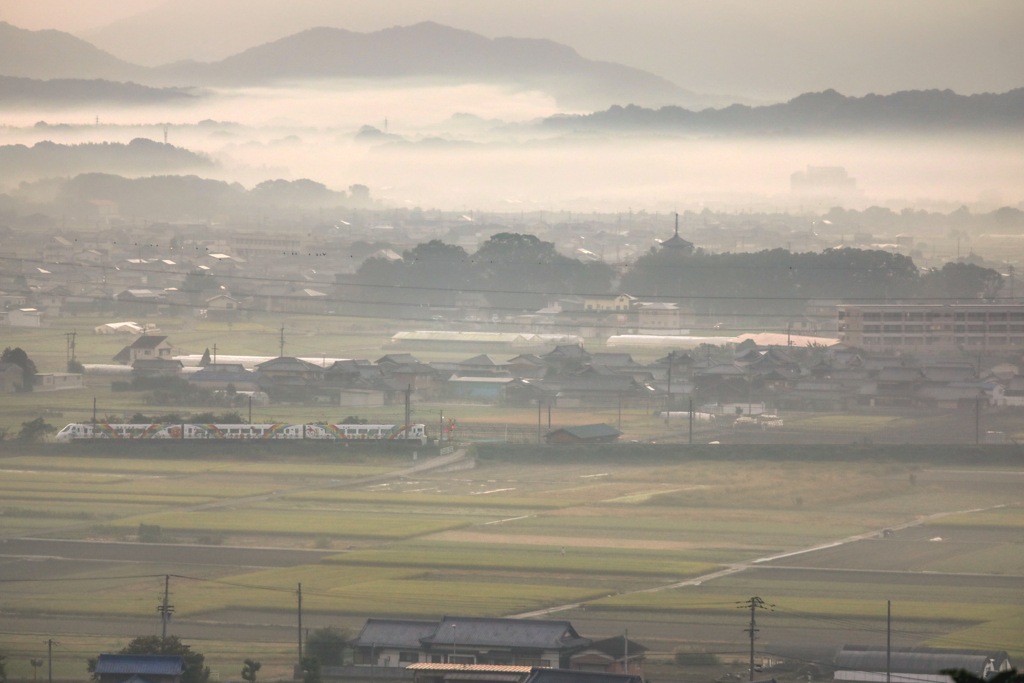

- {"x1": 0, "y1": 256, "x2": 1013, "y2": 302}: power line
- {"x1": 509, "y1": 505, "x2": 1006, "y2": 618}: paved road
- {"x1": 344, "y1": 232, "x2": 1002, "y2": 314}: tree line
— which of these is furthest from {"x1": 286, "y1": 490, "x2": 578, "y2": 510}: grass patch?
{"x1": 0, "y1": 256, "x2": 1013, "y2": 302}: power line

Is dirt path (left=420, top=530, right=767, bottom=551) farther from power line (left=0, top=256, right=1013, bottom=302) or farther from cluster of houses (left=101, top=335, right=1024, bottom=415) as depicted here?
power line (left=0, top=256, right=1013, bottom=302)

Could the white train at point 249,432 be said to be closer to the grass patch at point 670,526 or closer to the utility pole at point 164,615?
the grass patch at point 670,526

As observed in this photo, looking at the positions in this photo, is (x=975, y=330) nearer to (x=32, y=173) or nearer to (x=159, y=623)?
(x=159, y=623)

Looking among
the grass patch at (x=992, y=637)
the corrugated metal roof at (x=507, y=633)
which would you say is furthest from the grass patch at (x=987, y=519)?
the corrugated metal roof at (x=507, y=633)

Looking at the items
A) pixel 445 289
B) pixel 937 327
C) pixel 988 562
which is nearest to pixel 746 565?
pixel 988 562

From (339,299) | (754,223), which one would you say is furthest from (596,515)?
(754,223)

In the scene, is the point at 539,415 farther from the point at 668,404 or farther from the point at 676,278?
the point at 676,278
